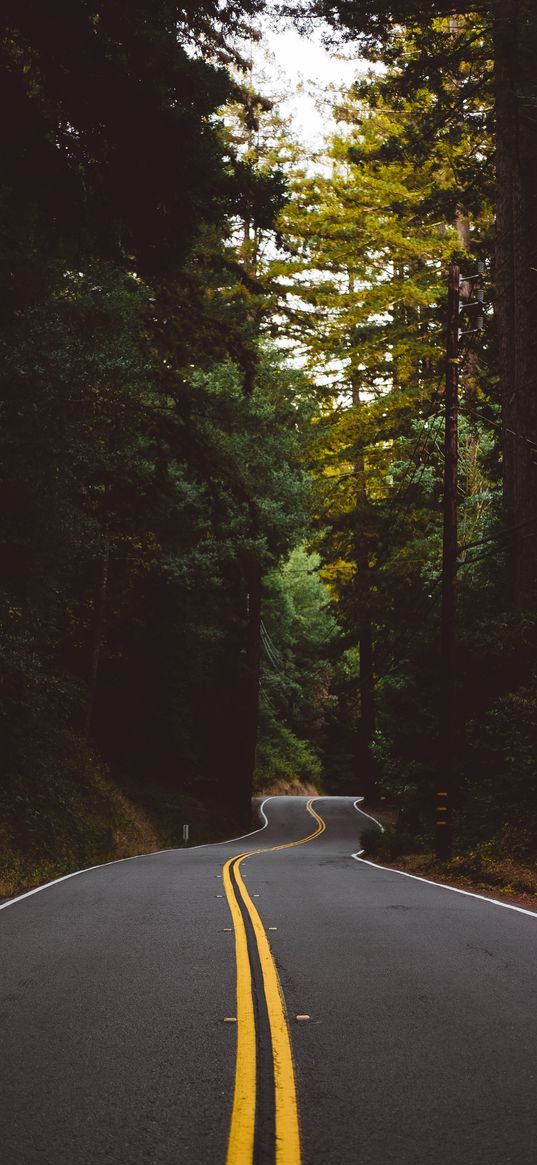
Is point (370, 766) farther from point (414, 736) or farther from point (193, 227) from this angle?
point (193, 227)

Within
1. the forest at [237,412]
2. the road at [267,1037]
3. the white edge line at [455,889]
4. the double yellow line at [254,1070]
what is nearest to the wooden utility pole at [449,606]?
the forest at [237,412]

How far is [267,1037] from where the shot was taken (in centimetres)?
534

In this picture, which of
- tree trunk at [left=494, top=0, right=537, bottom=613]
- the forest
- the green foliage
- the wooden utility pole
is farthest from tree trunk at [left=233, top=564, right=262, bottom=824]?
the wooden utility pole

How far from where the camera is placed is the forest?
999 centimetres

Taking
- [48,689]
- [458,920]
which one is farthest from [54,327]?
[458,920]

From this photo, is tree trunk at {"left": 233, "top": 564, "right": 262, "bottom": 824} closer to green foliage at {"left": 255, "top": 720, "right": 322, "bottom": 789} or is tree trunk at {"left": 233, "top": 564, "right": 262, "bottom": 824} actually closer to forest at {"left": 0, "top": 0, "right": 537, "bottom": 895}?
forest at {"left": 0, "top": 0, "right": 537, "bottom": 895}

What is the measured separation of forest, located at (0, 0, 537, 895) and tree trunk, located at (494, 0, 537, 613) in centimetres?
7

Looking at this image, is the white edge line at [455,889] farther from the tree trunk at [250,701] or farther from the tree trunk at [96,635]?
the tree trunk at [250,701]

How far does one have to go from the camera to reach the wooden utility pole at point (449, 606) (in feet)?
59.9

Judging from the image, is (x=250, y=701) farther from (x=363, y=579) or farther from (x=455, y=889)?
(x=455, y=889)

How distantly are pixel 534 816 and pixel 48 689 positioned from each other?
30.8ft

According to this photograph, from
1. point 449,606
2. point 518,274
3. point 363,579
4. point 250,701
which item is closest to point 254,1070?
point 449,606

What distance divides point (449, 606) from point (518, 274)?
7.64 metres

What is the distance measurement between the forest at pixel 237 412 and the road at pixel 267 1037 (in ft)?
20.4
